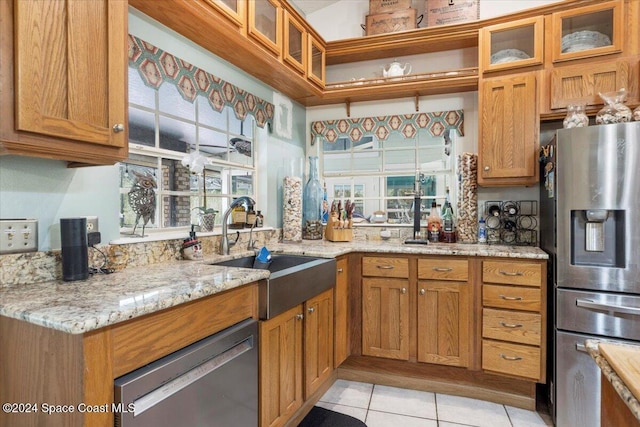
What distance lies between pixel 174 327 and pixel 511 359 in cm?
205

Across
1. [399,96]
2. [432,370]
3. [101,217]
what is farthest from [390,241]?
[101,217]

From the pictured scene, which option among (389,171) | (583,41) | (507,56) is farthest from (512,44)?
(389,171)

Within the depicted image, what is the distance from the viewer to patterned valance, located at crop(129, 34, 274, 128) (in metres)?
1.76

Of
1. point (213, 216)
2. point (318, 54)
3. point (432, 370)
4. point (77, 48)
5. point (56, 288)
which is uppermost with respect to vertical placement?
point (318, 54)

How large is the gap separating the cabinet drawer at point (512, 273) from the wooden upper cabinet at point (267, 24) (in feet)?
6.43

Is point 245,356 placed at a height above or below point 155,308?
below

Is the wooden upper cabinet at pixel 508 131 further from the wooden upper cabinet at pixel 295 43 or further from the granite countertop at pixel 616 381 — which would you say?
the granite countertop at pixel 616 381

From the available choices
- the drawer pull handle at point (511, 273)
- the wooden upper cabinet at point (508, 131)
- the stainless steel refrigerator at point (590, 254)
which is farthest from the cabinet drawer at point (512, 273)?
the wooden upper cabinet at point (508, 131)

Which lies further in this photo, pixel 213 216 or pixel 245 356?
pixel 213 216

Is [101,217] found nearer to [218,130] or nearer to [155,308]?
[155,308]

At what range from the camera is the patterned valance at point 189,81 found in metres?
1.76

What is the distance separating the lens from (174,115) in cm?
213

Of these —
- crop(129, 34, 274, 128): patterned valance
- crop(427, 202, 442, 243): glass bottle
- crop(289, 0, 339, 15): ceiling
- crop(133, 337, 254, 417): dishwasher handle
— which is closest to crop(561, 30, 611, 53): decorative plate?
crop(427, 202, 442, 243): glass bottle

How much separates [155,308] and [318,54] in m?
2.56
